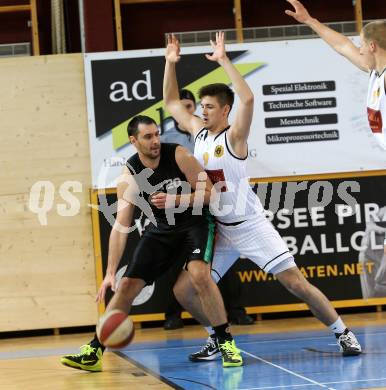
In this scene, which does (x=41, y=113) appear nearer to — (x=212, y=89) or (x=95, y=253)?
(x=95, y=253)

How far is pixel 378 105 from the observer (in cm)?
624

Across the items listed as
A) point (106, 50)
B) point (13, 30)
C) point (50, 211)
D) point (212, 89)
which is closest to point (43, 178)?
point (50, 211)

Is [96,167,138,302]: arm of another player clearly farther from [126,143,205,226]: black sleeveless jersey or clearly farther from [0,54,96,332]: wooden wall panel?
[0,54,96,332]: wooden wall panel

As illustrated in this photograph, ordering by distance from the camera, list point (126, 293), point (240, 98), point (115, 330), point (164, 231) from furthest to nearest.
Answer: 1. point (164, 231)
2. point (126, 293)
3. point (240, 98)
4. point (115, 330)

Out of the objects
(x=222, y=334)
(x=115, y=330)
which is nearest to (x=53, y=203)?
(x=222, y=334)

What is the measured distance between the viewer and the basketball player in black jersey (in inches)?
303

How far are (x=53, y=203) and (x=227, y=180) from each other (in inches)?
125

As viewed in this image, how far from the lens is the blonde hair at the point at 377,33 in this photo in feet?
20.4

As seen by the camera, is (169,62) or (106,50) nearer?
(169,62)

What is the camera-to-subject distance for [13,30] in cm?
1222

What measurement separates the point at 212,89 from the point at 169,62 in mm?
559

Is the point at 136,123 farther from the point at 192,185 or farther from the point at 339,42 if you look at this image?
the point at 339,42

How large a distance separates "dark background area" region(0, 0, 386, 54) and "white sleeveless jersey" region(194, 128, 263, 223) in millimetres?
4422

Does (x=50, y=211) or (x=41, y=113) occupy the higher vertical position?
(x=41, y=113)
